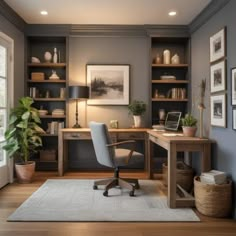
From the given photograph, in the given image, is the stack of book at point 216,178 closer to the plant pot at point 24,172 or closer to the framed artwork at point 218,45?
the framed artwork at point 218,45

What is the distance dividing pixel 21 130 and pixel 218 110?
2.84 meters

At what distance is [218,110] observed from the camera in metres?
3.40

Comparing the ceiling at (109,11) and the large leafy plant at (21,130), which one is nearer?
the ceiling at (109,11)

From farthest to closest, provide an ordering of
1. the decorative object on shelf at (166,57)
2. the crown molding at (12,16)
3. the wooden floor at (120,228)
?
1. the decorative object on shelf at (166,57)
2. the crown molding at (12,16)
3. the wooden floor at (120,228)

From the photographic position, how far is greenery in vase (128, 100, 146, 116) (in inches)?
190

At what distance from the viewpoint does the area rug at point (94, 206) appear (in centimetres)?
285

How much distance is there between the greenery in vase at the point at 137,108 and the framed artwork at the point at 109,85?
8.2 inches

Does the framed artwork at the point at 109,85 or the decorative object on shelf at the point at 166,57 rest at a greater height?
the decorative object on shelf at the point at 166,57

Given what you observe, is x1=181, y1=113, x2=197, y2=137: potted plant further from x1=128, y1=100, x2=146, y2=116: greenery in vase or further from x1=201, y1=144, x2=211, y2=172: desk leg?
x1=128, y1=100, x2=146, y2=116: greenery in vase

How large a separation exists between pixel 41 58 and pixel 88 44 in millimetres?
919

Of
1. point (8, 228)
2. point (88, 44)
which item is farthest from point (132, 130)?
point (8, 228)

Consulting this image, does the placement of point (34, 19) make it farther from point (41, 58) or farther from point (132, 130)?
point (132, 130)

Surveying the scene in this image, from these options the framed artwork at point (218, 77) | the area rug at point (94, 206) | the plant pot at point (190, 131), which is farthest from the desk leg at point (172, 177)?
A: the framed artwork at point (218, 77)

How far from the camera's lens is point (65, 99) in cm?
495
